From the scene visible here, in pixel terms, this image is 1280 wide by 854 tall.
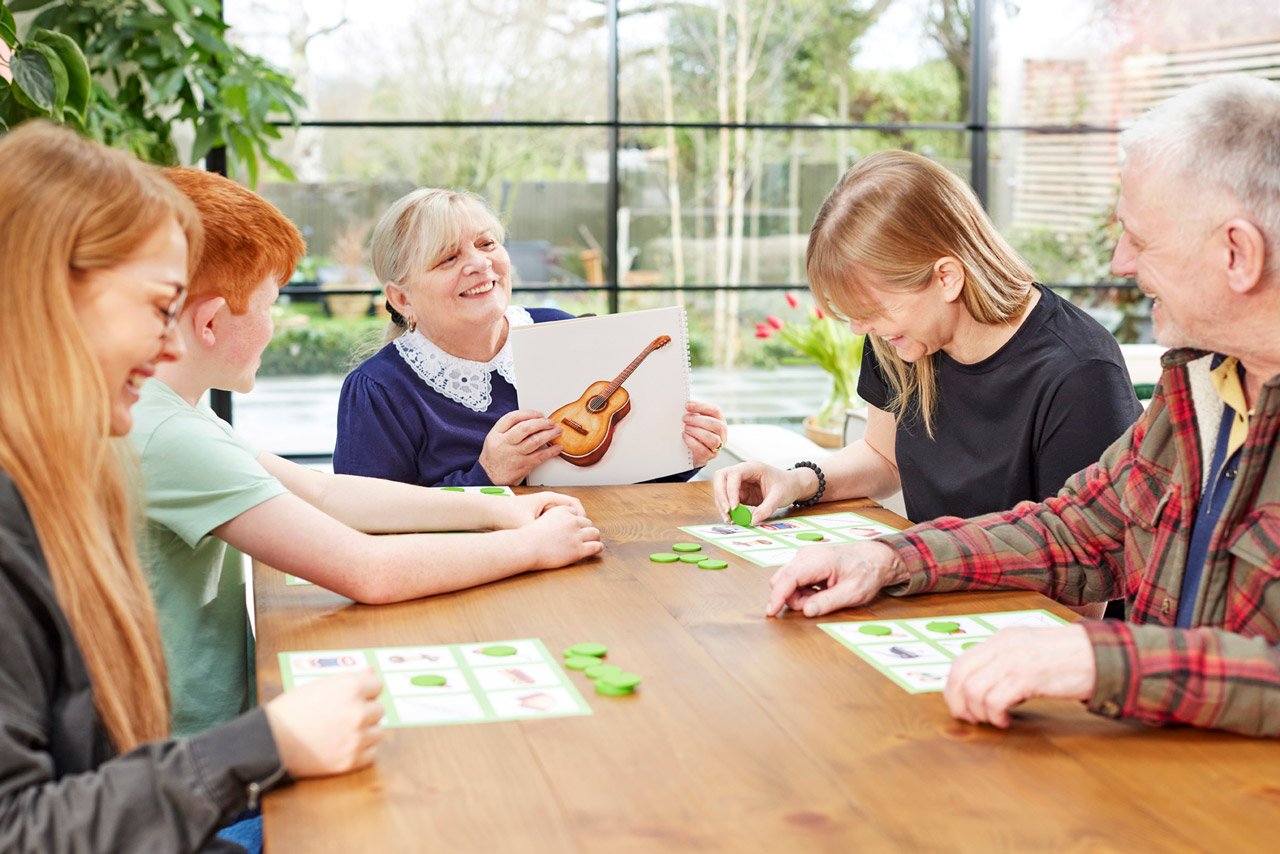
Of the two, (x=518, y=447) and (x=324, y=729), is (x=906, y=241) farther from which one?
(x=324, y=729)

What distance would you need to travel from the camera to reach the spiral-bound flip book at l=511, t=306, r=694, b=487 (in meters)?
2.63

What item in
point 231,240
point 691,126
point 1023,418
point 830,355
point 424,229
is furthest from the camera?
point 691,126

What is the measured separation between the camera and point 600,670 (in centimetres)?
141

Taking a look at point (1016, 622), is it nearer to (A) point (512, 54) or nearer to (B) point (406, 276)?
(B) point (406, 276)

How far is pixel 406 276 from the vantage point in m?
2.91

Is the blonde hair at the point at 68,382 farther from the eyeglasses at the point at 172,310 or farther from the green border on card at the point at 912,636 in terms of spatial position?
the green border on card at the point at 912,636

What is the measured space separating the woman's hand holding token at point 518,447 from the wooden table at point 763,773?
3.39ft

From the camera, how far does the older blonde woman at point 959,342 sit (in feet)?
7.13

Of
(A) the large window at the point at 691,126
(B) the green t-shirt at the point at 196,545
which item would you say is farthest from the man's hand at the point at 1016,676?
(A) the large window at the point at 691,126

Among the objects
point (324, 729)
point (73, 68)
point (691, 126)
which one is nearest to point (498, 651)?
point (324, 729)

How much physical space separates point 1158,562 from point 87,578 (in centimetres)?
122

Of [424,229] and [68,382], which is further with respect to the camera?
[424,229]

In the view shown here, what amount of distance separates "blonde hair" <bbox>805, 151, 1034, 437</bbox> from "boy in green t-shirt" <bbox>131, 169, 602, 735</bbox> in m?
0.63

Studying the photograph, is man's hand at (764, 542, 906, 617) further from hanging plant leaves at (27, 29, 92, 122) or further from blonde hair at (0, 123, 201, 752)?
hanging plant leaves at (27, 29, 92, 122)
